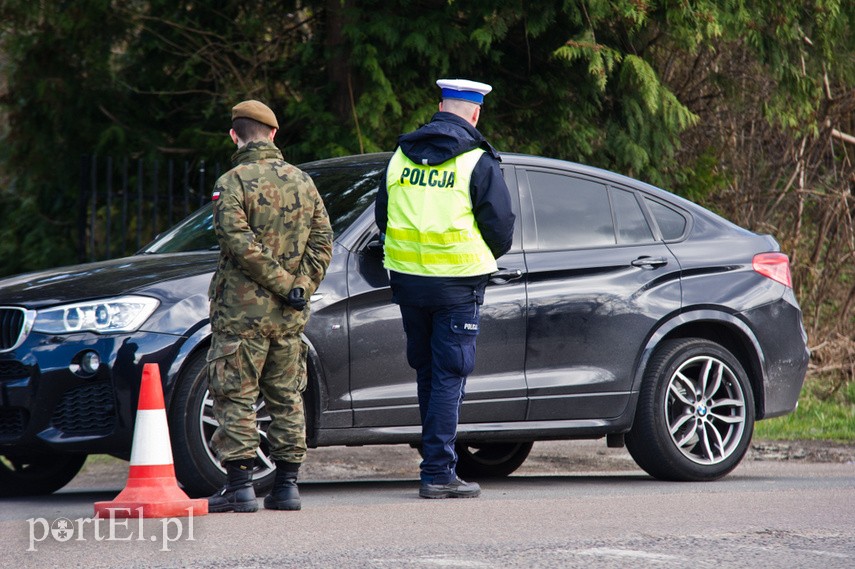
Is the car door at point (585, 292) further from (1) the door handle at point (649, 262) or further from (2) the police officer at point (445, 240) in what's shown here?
(2) the police officer at point (445, 240)

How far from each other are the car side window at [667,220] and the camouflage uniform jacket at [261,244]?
232 cm

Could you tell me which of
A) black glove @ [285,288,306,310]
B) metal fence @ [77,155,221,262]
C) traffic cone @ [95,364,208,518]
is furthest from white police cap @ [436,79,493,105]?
metal fence @ [77,155,221,262]

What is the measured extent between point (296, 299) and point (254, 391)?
427mm

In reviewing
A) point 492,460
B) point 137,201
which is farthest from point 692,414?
point 137,201

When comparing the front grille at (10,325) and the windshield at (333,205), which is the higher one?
the windshield at (333,205)

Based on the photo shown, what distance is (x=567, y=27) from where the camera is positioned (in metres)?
9.98

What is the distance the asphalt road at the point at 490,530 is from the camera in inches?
174

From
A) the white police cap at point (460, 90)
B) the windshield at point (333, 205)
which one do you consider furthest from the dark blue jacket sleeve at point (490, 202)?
the windshield at point (333, 205)

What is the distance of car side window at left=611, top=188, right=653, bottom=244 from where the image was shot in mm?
7008

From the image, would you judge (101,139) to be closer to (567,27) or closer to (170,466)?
(567,27)

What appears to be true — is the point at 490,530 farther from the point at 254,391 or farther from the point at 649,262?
the point at 649,262

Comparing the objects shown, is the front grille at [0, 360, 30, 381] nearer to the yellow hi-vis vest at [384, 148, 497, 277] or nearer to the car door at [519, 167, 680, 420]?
the yellow hi-vis vest at [384, 148, 497, 277]

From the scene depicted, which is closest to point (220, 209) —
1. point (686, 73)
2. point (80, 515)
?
point (80, 515)

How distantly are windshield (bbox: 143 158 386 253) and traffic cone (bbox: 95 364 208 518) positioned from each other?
54.6 inches
